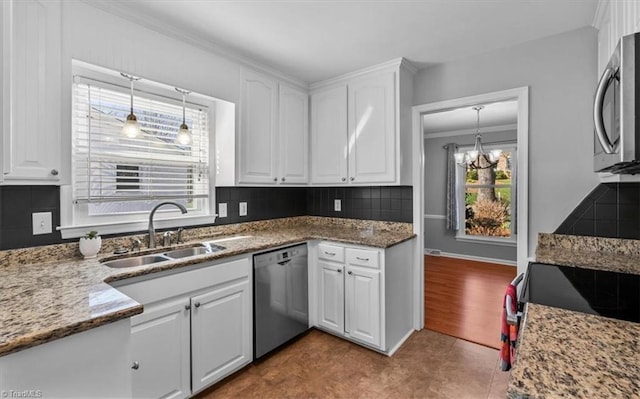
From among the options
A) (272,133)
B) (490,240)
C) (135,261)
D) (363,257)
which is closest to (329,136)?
(272,133)

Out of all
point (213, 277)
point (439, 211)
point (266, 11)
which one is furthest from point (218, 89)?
point (439, 211)

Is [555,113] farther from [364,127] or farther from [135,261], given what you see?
[135,261]

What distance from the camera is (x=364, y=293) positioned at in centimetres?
242

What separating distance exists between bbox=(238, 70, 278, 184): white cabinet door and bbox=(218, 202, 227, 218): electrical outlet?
1.05 feet

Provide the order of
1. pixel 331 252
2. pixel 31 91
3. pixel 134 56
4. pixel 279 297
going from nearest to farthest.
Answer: pixel 31 91
pixel 134 56
pixel 279 297
pixel 331 252

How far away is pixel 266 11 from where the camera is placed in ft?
6.18

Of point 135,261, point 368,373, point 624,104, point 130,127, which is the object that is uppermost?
point 130,127

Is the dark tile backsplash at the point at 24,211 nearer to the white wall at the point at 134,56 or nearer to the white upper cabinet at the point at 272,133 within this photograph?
the white wall at the point at 134,56

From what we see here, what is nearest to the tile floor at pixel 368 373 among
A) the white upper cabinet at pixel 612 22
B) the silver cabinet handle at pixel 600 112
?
the silver cabinet handle at pixel 600 112

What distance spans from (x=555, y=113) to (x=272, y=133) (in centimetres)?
222

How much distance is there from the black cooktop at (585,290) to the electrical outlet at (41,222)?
2.40m

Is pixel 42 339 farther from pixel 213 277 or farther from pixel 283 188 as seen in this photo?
pixel 283 188

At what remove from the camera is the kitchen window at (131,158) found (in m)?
1.91

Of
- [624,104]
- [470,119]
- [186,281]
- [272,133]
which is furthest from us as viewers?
[470,119]
